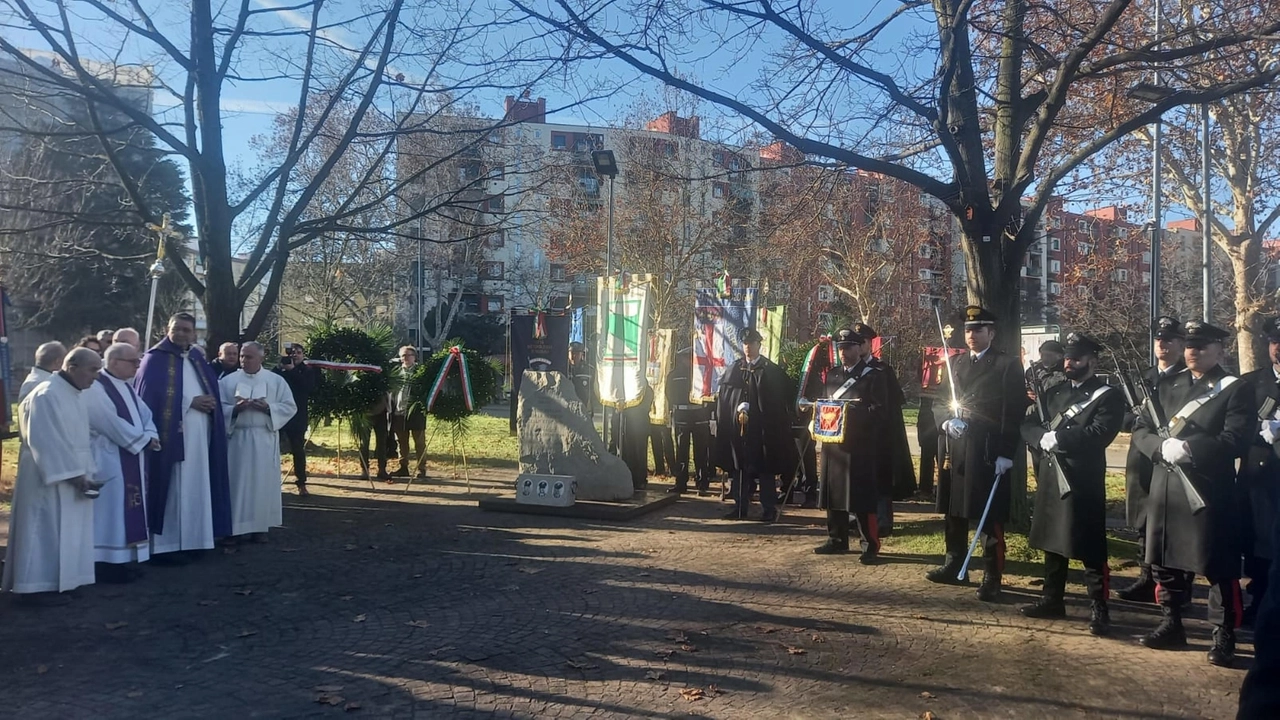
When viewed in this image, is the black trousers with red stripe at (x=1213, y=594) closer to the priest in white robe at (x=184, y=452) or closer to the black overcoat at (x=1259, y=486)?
the black overcoat at (x=1259, y=486)

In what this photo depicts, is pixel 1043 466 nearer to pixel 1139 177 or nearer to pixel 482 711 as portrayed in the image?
pixel 482 711

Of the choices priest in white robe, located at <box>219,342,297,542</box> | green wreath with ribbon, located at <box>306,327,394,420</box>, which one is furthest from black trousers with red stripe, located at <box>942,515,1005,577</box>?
green wreath with ribbon, located at <box>306,327,394,420</box>

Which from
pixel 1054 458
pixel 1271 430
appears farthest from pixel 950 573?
pixel 1271 430

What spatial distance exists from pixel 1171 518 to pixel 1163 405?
0.81 m

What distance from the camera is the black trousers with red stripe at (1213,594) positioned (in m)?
5.57

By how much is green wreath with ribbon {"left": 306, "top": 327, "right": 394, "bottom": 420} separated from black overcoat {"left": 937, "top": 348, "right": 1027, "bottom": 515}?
876 cm

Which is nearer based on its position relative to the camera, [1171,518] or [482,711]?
[482,711]

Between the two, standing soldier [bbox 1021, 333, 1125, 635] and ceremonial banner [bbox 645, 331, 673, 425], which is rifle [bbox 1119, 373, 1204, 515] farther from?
ceremonial banner [bbox 645, 331, 673, 425]

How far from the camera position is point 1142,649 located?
578cm

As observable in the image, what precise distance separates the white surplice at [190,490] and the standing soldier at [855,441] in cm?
590

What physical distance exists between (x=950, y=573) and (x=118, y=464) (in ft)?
23.4

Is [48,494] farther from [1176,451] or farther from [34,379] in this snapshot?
[1176,451]

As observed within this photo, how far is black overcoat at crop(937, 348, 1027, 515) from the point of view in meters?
6.96

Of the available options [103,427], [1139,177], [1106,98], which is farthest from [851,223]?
[103,427]
